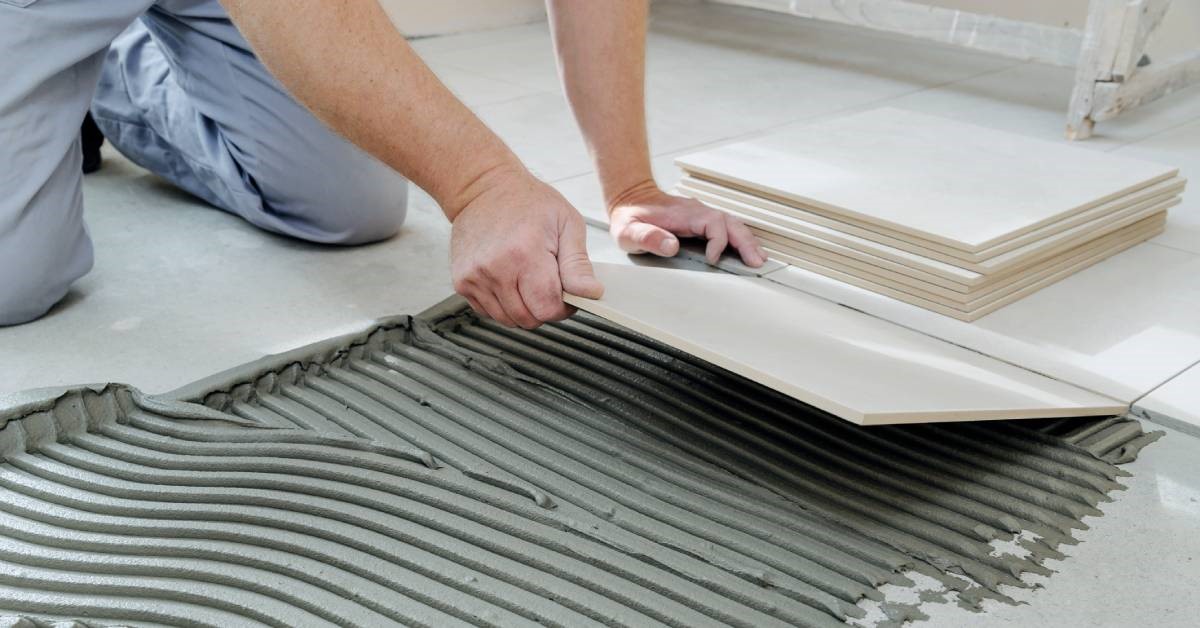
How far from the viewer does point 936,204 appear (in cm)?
185

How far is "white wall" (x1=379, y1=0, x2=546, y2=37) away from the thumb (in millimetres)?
2612

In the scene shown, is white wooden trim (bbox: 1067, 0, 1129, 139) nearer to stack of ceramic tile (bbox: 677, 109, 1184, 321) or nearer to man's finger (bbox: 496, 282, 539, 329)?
stack of ceramic tile (bbox: 677, 109, 1184, 321)

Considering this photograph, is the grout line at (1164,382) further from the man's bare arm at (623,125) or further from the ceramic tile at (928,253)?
the man's bare arm at (623,125)

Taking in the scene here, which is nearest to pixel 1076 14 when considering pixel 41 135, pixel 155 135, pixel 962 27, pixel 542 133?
pixel 962 27

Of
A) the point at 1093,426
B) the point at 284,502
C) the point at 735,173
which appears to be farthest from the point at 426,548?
the point at 735,173

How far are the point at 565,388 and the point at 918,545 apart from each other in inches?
21.0

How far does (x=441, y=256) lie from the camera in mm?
2078

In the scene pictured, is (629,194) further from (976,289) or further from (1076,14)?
(1076,14)

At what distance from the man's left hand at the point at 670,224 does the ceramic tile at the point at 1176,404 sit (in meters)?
0.63

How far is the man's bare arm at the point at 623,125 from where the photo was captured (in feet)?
5.87

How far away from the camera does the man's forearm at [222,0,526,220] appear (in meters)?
1.34

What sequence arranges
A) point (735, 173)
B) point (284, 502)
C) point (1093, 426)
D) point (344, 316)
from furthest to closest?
point (735, 173) → point (344, 316) → point (1093, 426) → point (284, 502)

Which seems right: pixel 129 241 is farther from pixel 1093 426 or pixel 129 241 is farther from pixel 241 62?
pixel 1093 426

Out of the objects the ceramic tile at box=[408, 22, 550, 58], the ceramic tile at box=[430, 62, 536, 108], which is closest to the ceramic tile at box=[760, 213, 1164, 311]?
the ceramic tile at box=[430, 62, 536, 108]
